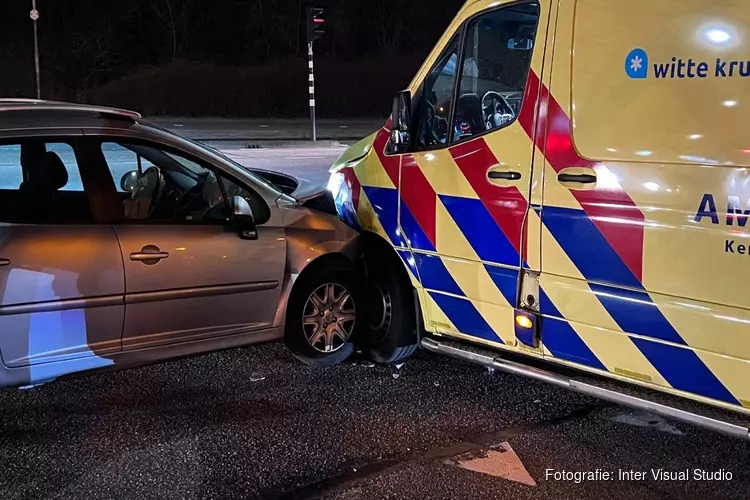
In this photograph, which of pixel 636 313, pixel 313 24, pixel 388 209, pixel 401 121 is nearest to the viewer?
pixel 636 313

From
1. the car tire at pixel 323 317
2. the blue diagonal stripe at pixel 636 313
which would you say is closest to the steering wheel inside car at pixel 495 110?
the blue diagonal stripe at pixel 636 313

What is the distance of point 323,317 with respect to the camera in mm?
4758

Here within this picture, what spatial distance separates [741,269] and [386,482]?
172cm

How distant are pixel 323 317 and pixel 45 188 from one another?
5.76 feet

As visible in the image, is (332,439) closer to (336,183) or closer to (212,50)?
(336,183)

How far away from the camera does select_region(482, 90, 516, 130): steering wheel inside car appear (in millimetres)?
3920

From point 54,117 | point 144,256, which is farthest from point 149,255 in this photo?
point 54,117

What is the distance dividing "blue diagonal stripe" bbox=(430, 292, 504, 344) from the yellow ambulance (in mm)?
11

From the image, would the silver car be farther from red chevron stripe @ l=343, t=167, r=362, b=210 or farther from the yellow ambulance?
the yellow ambulance

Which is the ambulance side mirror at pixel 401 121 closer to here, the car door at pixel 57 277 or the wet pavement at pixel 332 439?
the wet pavement at pixel 332 439

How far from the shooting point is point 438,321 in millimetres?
4328

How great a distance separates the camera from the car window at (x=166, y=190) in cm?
433

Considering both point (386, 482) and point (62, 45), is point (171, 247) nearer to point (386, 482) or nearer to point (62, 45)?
point (386, 482)

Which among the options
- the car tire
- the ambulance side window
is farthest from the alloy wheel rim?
the ambulance side window
